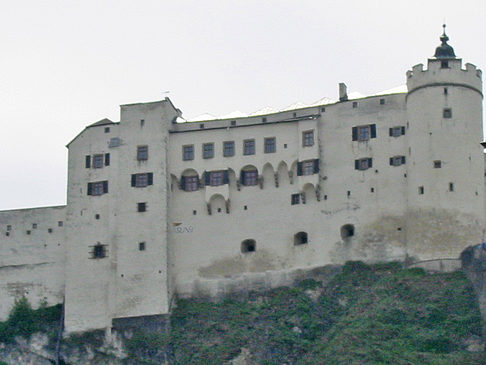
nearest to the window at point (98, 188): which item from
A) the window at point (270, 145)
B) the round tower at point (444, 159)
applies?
the window at point (270, 145)

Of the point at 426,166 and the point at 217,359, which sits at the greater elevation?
the point at 426,166

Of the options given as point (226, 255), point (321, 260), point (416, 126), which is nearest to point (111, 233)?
point (226, 255)

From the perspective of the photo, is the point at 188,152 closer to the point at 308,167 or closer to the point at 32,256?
the point at 308,167

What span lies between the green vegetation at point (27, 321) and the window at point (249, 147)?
14.4 meters

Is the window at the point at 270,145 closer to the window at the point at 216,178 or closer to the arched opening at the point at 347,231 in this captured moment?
the window at the point at 216,178

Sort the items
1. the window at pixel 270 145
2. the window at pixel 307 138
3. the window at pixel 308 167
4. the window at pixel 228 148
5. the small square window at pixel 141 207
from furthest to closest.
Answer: the window at pixel 228 148
the small square window at pixel 141 207
the window at pixel 270 145
the window at pixel 307 138
the window at pixel 308 167

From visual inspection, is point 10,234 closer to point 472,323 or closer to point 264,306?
point 264,306

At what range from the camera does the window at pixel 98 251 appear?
260 ft

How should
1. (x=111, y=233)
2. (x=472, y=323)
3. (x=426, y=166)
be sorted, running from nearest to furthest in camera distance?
(x=472, y=323) < (x=426, y=166) < (x=111, y=233)

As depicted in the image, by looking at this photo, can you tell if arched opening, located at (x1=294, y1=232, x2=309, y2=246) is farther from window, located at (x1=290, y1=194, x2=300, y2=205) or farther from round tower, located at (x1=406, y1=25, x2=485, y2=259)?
round tower, located at (x1=406, y1=25, x2=485, y2=259)

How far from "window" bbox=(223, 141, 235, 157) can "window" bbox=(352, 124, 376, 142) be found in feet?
23.9

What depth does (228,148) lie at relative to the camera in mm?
79812

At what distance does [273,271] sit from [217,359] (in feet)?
22.2

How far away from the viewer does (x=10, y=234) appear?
270 feet
